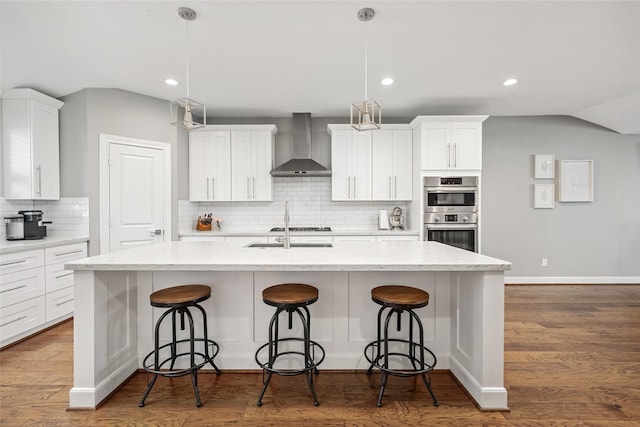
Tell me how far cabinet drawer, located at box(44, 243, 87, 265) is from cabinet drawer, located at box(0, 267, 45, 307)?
0.13 metres

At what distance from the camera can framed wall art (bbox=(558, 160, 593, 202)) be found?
4730 mm

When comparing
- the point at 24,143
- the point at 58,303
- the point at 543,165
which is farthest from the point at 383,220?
the point at 24,143

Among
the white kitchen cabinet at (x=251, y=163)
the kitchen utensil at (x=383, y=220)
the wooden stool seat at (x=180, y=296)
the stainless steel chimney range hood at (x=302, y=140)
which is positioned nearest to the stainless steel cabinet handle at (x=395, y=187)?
the kitchen utensil at (x=383, y=220)

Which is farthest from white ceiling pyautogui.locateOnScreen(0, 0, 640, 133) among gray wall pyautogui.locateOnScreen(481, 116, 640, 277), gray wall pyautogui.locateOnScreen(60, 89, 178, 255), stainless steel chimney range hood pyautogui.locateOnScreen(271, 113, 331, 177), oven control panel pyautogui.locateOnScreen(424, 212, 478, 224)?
oven control panel pyautogui.locateOnScreen(424, 212, 478, 224)

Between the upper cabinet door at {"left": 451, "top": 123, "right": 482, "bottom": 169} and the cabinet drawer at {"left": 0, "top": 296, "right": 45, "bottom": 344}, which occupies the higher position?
the upper cabinet door at {"left": 451, "top": 123, "right": 482, "bottom": 169}

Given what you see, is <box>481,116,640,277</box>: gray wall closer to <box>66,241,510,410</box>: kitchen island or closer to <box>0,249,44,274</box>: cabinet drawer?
<box>66,241,510,410</box>: kitchen island

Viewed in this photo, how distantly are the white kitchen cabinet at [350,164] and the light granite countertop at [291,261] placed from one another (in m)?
2.30

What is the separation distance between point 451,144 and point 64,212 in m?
4.87

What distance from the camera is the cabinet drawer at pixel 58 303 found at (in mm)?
3105

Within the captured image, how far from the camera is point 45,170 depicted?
345 centimetres

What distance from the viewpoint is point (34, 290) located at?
2965 mm

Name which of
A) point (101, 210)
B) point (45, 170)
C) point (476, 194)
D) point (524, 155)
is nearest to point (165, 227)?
point (101, 210)

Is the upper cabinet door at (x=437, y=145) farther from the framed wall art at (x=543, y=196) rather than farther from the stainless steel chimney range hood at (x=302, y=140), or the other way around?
the framed wall art at (x=543, y=196)

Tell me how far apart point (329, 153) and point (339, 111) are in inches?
25.7
